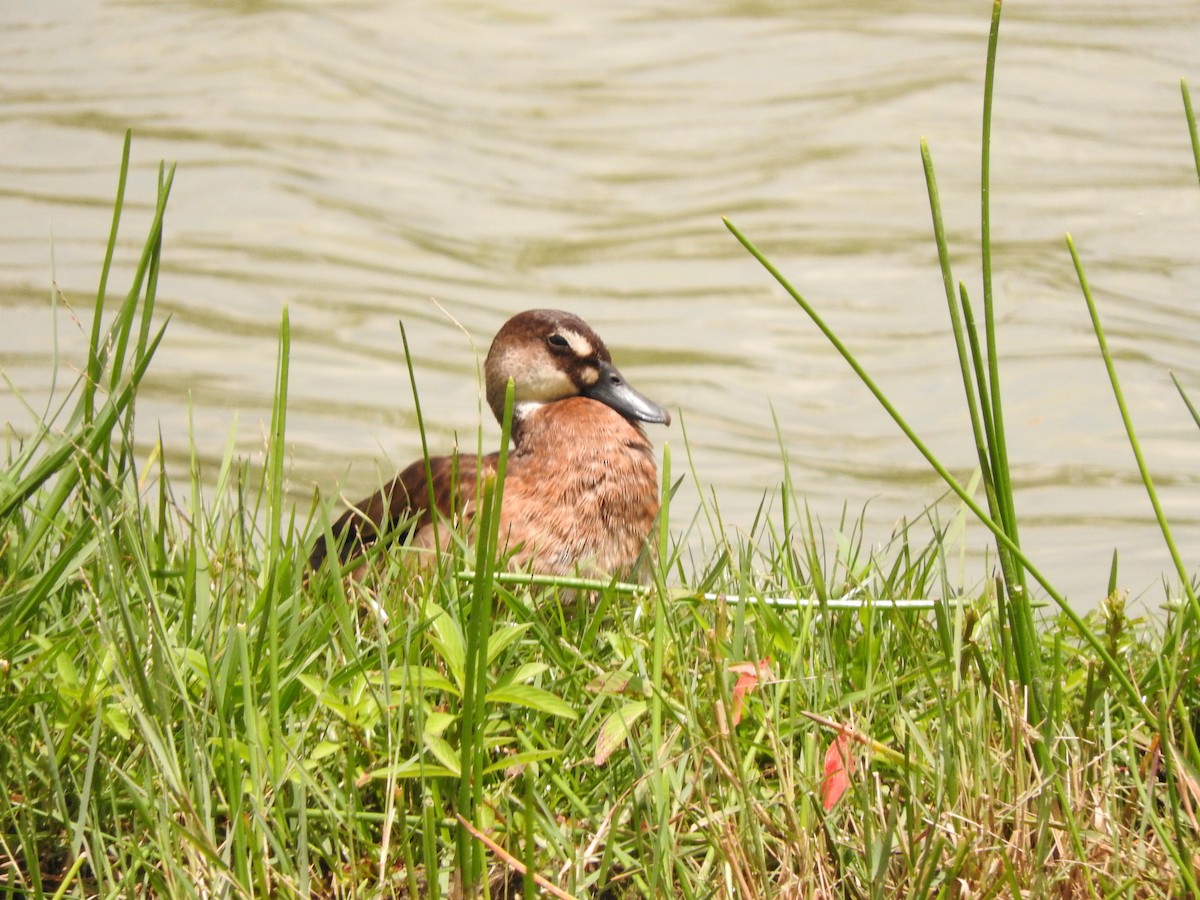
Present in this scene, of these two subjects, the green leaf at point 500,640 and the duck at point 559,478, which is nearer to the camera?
the green leaf at point 500,640

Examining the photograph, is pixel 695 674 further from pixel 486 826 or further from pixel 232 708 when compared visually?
pixel 232 708

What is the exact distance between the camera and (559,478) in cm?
351

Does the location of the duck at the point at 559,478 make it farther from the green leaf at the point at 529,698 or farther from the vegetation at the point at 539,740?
the green leaf at the point at 529,698

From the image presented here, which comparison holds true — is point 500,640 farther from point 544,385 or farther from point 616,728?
point 544,385

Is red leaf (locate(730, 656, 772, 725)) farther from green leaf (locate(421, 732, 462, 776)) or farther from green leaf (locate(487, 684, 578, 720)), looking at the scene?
green leaf (locate(421, 732, 462, 776))

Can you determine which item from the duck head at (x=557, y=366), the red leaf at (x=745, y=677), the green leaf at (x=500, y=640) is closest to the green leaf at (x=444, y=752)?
the green leaf at (x=500, y=640)

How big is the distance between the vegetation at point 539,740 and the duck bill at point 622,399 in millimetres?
1852

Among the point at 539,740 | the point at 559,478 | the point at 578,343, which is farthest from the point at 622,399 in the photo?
the point at 539,740

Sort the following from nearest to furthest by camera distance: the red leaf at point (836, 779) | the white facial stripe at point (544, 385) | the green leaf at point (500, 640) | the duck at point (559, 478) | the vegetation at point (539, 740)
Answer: the vegetation at point (539, 740), the red leaf at point (836, 779), the green leaf at point (500, 640), the duck at point (559, 478), the white facial stripe at point (544, 385)

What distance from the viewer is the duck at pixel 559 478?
340 cm

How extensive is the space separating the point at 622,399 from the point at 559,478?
0.74 m

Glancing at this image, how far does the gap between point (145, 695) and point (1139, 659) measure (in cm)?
171

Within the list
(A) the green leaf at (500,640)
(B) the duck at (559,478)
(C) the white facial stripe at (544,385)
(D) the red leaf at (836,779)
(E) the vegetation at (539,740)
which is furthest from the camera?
(C) the white facial stripe at (544,385)

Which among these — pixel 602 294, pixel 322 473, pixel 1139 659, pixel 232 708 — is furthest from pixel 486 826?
pixel 602 294
